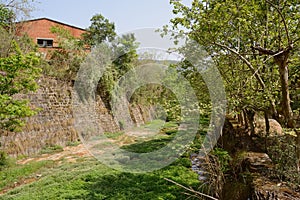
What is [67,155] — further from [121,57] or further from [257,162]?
[121,57]

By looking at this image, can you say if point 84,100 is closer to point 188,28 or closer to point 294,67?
point 188,28

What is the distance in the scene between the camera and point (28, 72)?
530cm

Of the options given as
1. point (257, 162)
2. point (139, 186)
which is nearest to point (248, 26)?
point (257, 162)

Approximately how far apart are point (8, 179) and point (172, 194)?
3.66 meters

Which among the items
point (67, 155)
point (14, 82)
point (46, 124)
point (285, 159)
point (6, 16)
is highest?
point (6, 16)

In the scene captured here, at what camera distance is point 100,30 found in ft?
42.5

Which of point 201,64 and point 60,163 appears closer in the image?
point 201,64

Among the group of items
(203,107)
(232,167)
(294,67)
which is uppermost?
(294,67)

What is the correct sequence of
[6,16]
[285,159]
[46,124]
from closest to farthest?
1. [285,159]
2. [46,124]
3. [6,16]

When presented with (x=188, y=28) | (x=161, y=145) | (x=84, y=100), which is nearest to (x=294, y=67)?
(x=188, y=28)

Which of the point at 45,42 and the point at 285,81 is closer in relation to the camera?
the point at 285,81

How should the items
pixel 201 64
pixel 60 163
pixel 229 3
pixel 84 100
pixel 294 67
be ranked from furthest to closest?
1. pixel 84 100
2. pixel 60 163
3. pixel 201 64
4. pixel 294 67
5. pixel 229 3

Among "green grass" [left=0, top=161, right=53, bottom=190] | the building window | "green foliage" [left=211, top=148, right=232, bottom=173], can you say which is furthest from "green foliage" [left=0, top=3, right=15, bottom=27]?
"green foliage" [left=211, top=148, right=232, bottom=173]

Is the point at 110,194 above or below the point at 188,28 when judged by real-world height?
below
